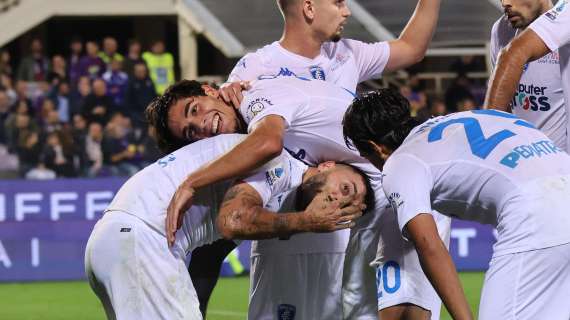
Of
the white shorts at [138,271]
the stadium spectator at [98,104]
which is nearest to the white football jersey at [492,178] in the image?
the white shorts at [138,271]

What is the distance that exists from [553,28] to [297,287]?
1.89m

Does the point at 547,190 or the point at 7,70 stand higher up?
the point at 547,190

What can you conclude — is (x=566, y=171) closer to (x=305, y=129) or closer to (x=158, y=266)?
(x=305, y=129)

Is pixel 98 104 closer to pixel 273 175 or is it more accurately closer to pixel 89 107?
pixel 89 107

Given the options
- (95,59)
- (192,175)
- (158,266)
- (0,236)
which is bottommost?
(0,236)

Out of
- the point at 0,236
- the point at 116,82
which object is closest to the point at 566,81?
the point at 0,236

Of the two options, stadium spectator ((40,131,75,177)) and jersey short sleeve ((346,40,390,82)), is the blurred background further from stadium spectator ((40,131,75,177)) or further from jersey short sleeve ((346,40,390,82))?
jersey short sleeve ((346,40,390,82))

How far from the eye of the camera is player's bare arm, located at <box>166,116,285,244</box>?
5621 mm

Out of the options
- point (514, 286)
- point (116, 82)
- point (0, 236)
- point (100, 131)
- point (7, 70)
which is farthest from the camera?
point (7, 70)

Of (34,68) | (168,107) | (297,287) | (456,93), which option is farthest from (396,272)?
(34,68)

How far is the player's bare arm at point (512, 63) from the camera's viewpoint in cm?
625

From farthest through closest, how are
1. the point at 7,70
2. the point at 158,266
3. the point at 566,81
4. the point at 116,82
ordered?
1. the point at 7,70
2. the point at 116,82
3. the point at 566,81
4. the point at 158,266

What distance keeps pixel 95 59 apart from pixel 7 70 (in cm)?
166

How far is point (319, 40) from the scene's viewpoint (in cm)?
717
